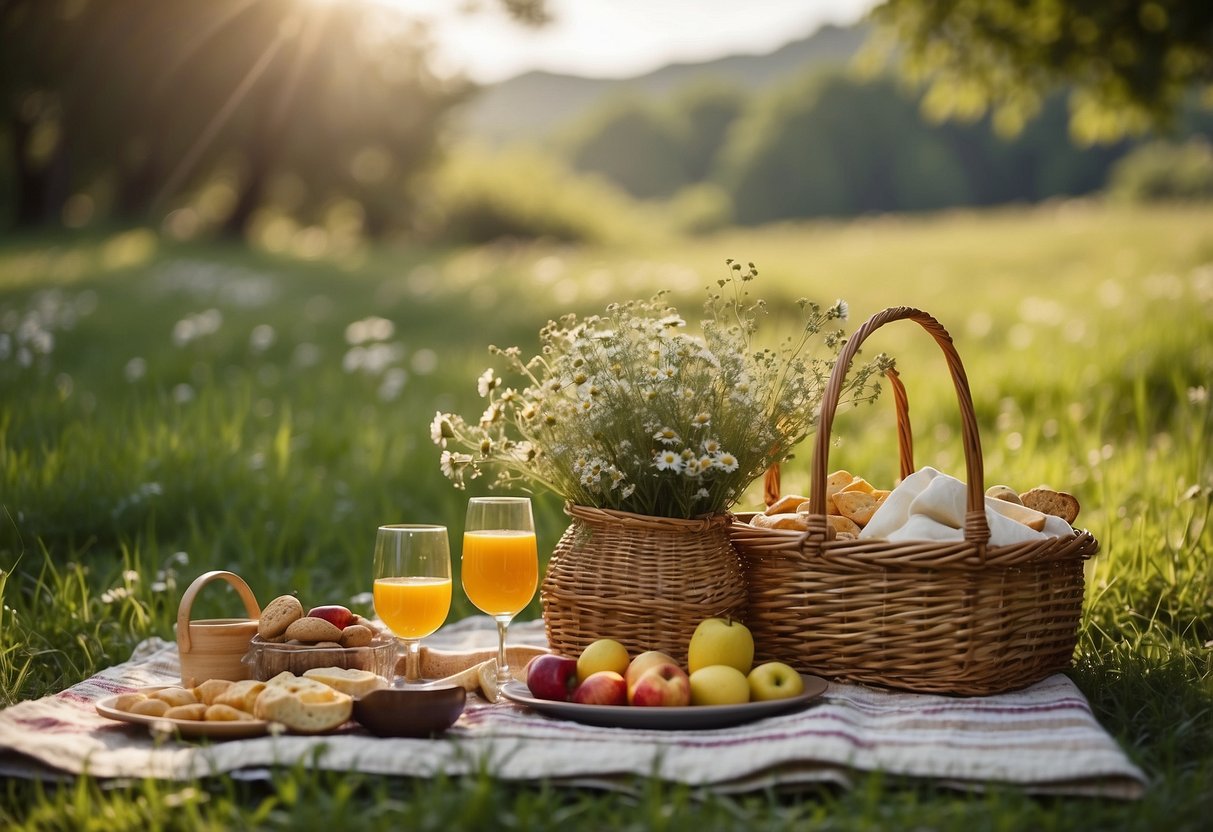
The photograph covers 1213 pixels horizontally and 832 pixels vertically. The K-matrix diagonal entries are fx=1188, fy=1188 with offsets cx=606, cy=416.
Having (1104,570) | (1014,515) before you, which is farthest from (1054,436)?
(1014,515)

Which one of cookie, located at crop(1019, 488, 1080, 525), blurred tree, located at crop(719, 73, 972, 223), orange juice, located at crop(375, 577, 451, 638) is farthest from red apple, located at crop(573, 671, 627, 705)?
blurred tree, located at crop(719, 73, 972, 223)

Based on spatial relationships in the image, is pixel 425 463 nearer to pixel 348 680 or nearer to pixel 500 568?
pixel 500 568

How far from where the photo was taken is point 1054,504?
2.97 m

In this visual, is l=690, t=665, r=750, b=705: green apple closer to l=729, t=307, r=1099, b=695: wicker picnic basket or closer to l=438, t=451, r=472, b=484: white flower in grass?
l=729, t=307, r=1099, b=695: wicker picnic basket

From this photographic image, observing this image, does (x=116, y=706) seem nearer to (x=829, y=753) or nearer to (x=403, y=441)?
(x=829, y=753)

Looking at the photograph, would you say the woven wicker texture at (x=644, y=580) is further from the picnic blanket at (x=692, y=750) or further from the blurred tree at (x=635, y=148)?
the blurred tree at (x=635, y=148)

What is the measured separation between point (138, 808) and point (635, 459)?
1.19m

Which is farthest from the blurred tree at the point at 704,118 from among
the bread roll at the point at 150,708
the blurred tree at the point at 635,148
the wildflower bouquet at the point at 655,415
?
the bread roll at the point at 150,708

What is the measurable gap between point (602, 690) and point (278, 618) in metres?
0.74

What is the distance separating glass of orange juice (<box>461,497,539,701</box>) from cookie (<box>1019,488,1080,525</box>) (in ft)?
4.16

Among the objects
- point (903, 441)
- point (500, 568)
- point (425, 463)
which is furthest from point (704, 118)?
point (500, 568)

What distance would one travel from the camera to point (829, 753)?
2117mm

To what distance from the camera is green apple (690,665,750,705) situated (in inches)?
94.0

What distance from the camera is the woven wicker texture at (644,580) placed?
8.66 ft
